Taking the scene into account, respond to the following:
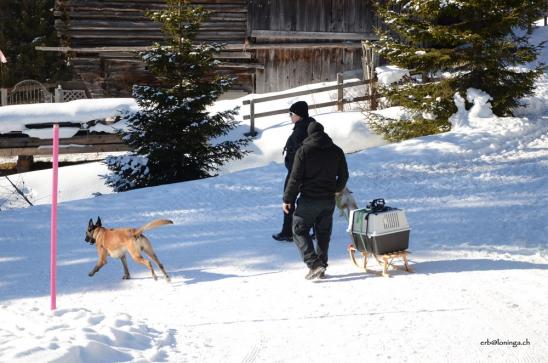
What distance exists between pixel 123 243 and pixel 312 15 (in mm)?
17663

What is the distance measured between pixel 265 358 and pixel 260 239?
13.5ft

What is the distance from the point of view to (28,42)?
30.2m

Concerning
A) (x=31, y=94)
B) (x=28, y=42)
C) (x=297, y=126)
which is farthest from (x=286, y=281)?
(x=28, y=42)

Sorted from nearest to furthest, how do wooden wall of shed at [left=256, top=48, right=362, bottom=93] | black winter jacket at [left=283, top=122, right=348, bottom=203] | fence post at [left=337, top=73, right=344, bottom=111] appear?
black winter jacket at [left=283, top=122, right=348, bottom=203]
fence post at [left=337, top=73, right=344, bottom=111]
wooden wall of shed at [left=256, top=48, right=362, bottom=93]

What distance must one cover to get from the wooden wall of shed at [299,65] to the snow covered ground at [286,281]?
36.6ft

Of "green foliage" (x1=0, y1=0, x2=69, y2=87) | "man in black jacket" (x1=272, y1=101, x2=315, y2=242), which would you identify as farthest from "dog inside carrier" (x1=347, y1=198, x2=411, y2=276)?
"green foliage" (x1=0, y1=0, x2=69, y2=87)

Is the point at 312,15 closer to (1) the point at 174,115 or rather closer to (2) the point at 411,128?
(2) the point at 411,128

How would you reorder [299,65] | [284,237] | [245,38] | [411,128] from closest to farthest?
[284,237], [411,128], [245,38], [299,65]

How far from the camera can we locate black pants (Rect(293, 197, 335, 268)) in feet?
23.0

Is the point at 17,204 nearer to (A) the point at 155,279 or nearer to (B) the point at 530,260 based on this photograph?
(A) the point at 155,279

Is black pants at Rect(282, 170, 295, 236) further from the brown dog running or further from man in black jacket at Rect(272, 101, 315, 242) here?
the brown dog running

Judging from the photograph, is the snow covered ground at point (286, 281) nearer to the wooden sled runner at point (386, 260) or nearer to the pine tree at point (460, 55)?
the wooden sled runner at point (386, 260)

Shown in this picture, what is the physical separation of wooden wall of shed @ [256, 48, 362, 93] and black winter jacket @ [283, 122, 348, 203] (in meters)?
17.0

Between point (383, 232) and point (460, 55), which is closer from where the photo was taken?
point (383, 232)
